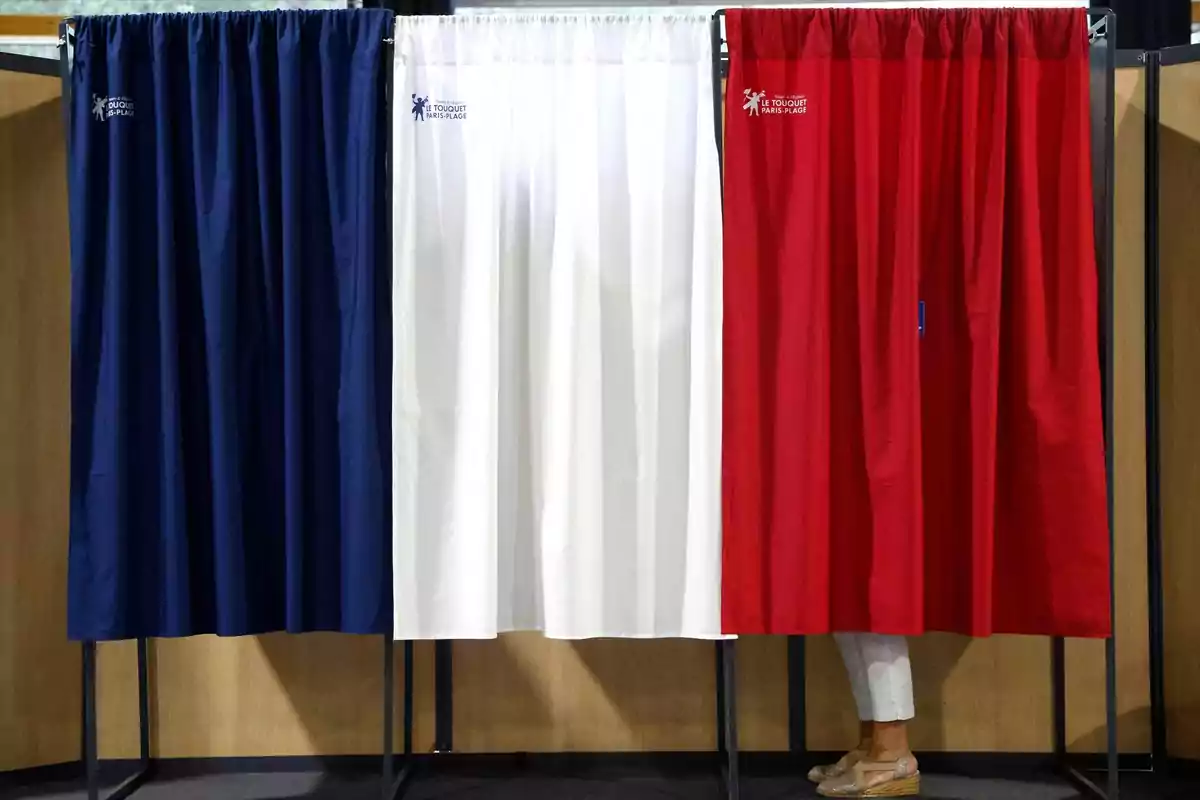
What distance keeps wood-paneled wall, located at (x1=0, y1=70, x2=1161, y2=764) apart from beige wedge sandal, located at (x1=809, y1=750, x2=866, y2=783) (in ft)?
0.43

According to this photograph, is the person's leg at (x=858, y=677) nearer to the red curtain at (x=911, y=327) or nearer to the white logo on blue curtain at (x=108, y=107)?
the red curtain at (x=911, y=327)

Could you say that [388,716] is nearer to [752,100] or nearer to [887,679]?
[887,679]

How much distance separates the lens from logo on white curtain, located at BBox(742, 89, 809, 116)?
2238 millimetres

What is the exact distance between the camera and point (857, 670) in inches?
93.0

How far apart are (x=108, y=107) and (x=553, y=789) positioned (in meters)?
2.15

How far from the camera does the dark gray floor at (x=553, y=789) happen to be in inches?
95.6

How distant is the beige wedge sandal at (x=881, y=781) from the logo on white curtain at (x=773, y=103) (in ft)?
5.64

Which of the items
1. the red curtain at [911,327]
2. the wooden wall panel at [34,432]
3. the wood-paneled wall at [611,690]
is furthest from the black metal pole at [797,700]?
the wooden wall panel at [34,432]

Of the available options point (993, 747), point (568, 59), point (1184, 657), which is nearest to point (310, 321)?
Result: point (568, 59)

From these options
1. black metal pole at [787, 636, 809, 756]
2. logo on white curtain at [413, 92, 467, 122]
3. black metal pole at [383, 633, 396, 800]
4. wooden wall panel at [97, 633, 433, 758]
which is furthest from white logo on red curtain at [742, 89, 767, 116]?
wooden wall panel at [97, 633, 433, 758]

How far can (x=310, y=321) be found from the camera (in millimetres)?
2266

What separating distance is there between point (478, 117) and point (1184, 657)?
98.1 inches

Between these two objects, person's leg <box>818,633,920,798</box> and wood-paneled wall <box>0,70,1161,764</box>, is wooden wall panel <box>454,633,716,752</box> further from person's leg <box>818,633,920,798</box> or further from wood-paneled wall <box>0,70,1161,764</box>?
person's leg <box>818,633,920,798</box>

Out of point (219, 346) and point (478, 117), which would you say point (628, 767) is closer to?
point (219, 346)
